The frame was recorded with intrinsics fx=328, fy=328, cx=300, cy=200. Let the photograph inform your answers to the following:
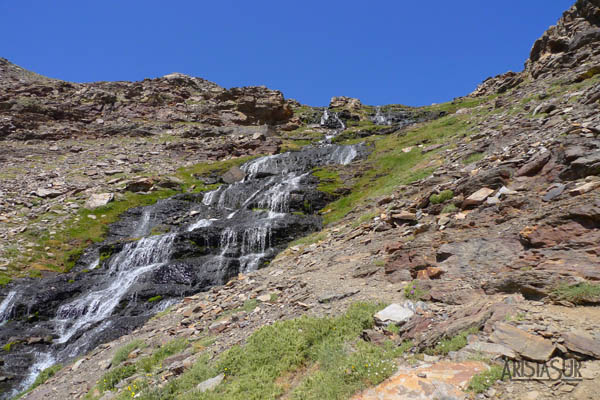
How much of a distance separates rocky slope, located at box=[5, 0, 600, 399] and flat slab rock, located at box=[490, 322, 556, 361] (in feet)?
0.07

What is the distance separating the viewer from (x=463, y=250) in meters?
9.27

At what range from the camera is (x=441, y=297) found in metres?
7.67

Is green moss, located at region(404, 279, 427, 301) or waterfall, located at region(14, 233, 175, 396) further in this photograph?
waterfall, located at region(14, 233, 175, 396)

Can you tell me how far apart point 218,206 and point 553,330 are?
1127 inches

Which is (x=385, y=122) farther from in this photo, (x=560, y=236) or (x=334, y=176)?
(x=560, y=236)

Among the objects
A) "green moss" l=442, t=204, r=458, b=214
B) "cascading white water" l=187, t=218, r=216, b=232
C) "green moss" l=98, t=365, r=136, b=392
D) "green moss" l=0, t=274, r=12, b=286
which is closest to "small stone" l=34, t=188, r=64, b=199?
"green moss" l=0, t=274, r=12, b=286

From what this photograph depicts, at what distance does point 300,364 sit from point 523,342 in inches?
163

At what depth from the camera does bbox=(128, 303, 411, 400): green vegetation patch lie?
18.9ft

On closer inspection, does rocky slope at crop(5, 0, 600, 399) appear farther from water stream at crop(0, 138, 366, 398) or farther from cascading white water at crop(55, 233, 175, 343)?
cascading white water at crop(55, 233, 175, 343)

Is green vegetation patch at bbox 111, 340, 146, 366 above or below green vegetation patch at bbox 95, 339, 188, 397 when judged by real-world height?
below

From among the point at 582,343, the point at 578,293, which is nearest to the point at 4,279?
the point at 582,343

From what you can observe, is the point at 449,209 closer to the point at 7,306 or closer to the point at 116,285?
the point at 116,285

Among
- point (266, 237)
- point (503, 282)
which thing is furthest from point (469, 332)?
point (266, 237)

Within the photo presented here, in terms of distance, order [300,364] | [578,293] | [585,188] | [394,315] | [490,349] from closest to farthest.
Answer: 1. [490,349]
2. [578,293]
3. [300,364]
4. [394,315]
5. [585,188]
